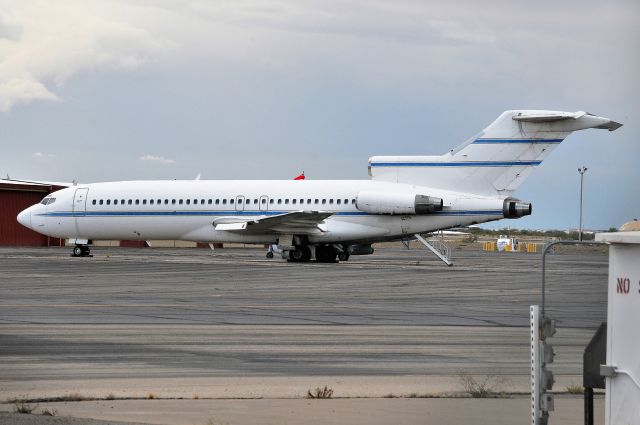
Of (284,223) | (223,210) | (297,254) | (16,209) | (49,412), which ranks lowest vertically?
(49,412)

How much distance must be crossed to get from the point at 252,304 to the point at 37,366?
9.74 meters

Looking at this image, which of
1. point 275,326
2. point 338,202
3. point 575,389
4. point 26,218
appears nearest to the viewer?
point 575,389

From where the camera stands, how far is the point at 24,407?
384 inches

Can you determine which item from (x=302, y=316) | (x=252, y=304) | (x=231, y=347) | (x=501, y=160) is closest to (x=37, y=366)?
(x=231, y=347)

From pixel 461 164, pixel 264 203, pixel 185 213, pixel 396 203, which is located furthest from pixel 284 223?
pixel 461 164

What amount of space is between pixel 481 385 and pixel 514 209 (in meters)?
30.0

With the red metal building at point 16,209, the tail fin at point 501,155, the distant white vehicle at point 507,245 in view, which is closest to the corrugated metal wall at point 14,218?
the red metal building at point 16,209

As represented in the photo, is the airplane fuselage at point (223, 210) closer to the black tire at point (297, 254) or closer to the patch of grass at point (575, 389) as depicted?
the black tire at point (297, 254)

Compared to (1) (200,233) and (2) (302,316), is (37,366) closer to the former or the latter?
(2) (302,316)

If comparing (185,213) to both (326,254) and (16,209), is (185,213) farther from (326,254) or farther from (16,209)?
(16,209)

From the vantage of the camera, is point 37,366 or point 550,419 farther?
point 37,366

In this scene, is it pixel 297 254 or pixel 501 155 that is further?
pixel 297 254

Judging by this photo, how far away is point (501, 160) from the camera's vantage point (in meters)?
41.3

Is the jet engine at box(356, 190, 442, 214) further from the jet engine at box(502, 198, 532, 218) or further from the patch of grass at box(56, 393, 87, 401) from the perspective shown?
the patch of grass at box(56, 393, 87, 401)
